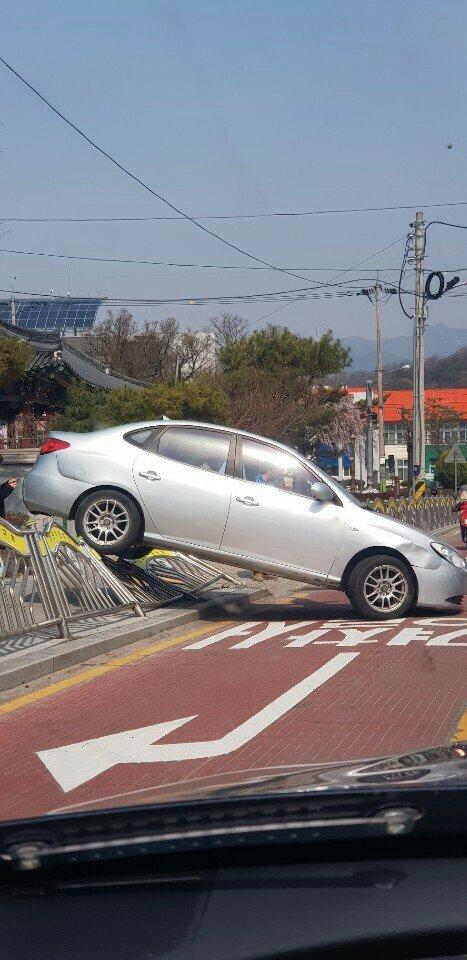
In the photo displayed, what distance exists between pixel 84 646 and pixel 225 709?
8.02 ft

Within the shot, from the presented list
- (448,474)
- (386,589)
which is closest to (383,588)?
(386,589)

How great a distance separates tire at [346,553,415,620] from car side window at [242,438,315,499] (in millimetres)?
1020

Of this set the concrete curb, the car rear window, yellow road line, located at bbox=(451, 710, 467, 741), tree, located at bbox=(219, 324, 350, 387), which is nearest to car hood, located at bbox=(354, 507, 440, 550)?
the concrete curb

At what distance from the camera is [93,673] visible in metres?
9.63

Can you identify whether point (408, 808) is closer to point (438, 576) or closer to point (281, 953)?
point (281, 953)

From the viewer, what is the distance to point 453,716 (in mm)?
7605

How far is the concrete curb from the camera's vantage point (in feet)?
29.7

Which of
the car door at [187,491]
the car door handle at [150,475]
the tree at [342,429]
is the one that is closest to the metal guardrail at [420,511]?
the car door at [187,491]

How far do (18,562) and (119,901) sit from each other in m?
9.30

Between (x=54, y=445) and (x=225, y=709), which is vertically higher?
(x=54, y=445)

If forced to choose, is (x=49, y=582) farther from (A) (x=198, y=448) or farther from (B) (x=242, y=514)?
(A) (x=198, y=448)

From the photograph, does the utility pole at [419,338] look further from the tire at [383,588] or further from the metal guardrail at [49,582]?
the metal guardrail at [49,582]

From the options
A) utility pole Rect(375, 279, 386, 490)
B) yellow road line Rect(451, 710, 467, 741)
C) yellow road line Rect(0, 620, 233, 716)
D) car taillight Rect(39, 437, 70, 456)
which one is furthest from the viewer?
utility pole Rect(375, 279, 386, 490)

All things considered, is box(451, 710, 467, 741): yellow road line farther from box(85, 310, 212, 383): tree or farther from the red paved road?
box(85, 310, 212, 383): tree
